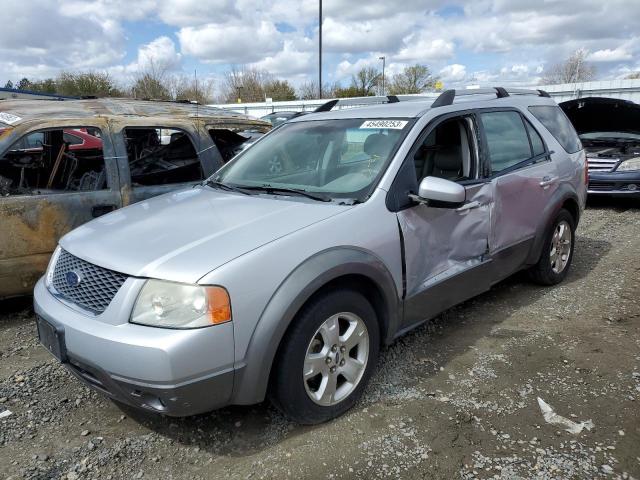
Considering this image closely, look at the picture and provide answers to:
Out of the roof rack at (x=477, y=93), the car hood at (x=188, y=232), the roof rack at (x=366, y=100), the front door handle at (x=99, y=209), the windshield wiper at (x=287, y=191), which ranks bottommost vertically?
the front door handle at (x=99, y=209)

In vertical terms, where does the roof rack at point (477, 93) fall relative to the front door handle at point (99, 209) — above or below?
above

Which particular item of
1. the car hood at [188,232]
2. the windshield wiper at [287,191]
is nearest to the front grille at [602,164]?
the windshield wiper at [287,191]

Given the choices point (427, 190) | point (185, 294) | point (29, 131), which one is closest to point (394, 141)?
point (427, 190)

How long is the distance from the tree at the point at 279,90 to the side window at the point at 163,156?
4175cm

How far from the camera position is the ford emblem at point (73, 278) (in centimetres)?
256

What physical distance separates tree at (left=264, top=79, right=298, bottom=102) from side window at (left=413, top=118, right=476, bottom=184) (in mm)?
43085

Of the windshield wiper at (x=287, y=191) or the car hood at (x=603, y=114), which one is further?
the car hood at (x=603, y=114)

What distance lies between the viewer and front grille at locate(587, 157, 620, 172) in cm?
831

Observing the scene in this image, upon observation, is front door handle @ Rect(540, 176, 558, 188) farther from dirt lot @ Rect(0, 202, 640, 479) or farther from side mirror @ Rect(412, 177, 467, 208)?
side mirror @ Rect(412, 177, 467, 208)

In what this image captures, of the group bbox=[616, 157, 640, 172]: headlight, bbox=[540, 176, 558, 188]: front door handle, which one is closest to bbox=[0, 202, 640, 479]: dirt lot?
bbox=[540, 176, 558, 188]: front door handle

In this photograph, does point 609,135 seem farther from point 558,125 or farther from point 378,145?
point 378,145

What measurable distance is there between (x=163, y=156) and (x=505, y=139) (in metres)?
3.09

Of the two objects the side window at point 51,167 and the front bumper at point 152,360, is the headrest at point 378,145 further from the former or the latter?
the side window at point 51,167

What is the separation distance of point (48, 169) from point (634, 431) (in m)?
4.96
